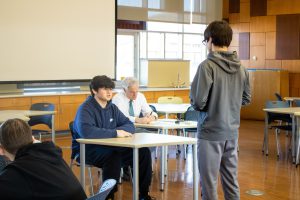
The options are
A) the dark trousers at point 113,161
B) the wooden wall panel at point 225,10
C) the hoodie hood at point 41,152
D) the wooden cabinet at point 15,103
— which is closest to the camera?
the hoodie hood at point 41,152

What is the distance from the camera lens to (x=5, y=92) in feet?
28.1

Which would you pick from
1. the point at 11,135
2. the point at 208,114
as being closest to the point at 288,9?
the point at 208,114

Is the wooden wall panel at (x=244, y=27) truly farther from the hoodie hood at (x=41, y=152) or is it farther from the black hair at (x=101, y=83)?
the hoodie hood at (x=41, y=152)

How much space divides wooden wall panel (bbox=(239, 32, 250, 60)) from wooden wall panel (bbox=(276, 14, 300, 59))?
0.81 metres

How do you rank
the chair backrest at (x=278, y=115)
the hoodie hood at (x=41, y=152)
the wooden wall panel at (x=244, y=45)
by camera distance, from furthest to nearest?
the wooden wall panel at (x=244, y=45) → the chair backrest at (x=278, y=115) → the hoodie hood at (x=41, y=152)

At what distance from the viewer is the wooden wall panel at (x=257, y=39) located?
12228mm

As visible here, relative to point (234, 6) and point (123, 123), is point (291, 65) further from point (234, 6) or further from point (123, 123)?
point (123, 123)

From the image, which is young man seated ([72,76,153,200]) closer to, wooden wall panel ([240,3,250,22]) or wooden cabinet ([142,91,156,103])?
wooden cabinet ([142,91,156,103])

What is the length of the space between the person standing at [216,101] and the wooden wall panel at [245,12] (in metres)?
9.55

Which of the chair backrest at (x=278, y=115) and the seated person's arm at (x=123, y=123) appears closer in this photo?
the seated person's arm at (x=123, y=123)

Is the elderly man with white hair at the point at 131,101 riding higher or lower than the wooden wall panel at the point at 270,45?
lower

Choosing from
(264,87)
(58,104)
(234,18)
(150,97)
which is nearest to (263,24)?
(234,18)

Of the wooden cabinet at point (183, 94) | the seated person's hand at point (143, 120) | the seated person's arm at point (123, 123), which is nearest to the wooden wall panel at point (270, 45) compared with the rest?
the wooden cabinet at point (183, 94)

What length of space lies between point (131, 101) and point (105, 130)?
1512 mm
